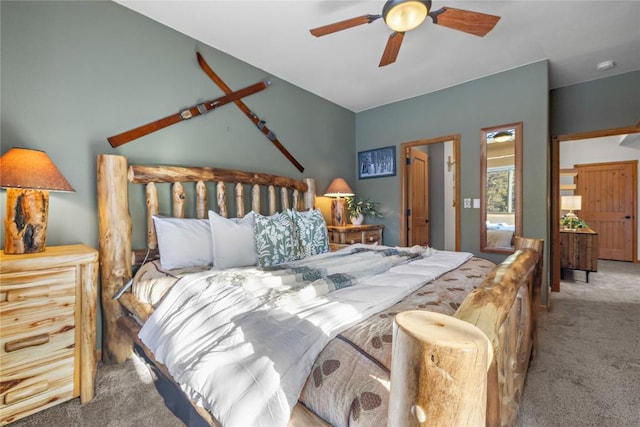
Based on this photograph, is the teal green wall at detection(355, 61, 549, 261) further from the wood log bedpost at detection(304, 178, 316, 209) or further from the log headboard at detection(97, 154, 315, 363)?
the log headboard at detection(97, 154, 315, 363)

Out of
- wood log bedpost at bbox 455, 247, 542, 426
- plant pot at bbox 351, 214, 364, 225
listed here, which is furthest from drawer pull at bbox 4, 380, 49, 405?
plant pot at bbox 351, 214, 364, 225

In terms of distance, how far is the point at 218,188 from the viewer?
2.53 metres

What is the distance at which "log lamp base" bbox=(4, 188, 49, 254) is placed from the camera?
1483 mm

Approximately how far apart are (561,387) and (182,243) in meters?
2.64

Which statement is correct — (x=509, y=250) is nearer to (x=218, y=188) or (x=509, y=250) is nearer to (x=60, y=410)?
(x=218, y=188)

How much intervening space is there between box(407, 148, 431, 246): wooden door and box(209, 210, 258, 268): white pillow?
2825 millimetres

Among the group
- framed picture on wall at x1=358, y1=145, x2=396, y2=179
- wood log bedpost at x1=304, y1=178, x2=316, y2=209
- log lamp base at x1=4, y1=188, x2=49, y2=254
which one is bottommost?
log lamp base at x1=4, y1=188, x2=49, y2=254

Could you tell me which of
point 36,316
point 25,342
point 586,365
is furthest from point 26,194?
point 586,365

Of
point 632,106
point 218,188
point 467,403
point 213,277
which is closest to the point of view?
point 467,403

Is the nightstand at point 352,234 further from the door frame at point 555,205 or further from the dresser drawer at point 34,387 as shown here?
the dresser drawer at point 34,387

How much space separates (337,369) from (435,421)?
1.13 ft

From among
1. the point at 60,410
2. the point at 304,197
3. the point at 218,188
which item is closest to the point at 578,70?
the point at 304,197

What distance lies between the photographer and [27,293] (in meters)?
1.42

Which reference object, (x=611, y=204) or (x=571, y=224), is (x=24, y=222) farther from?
(x=611, y=204)
